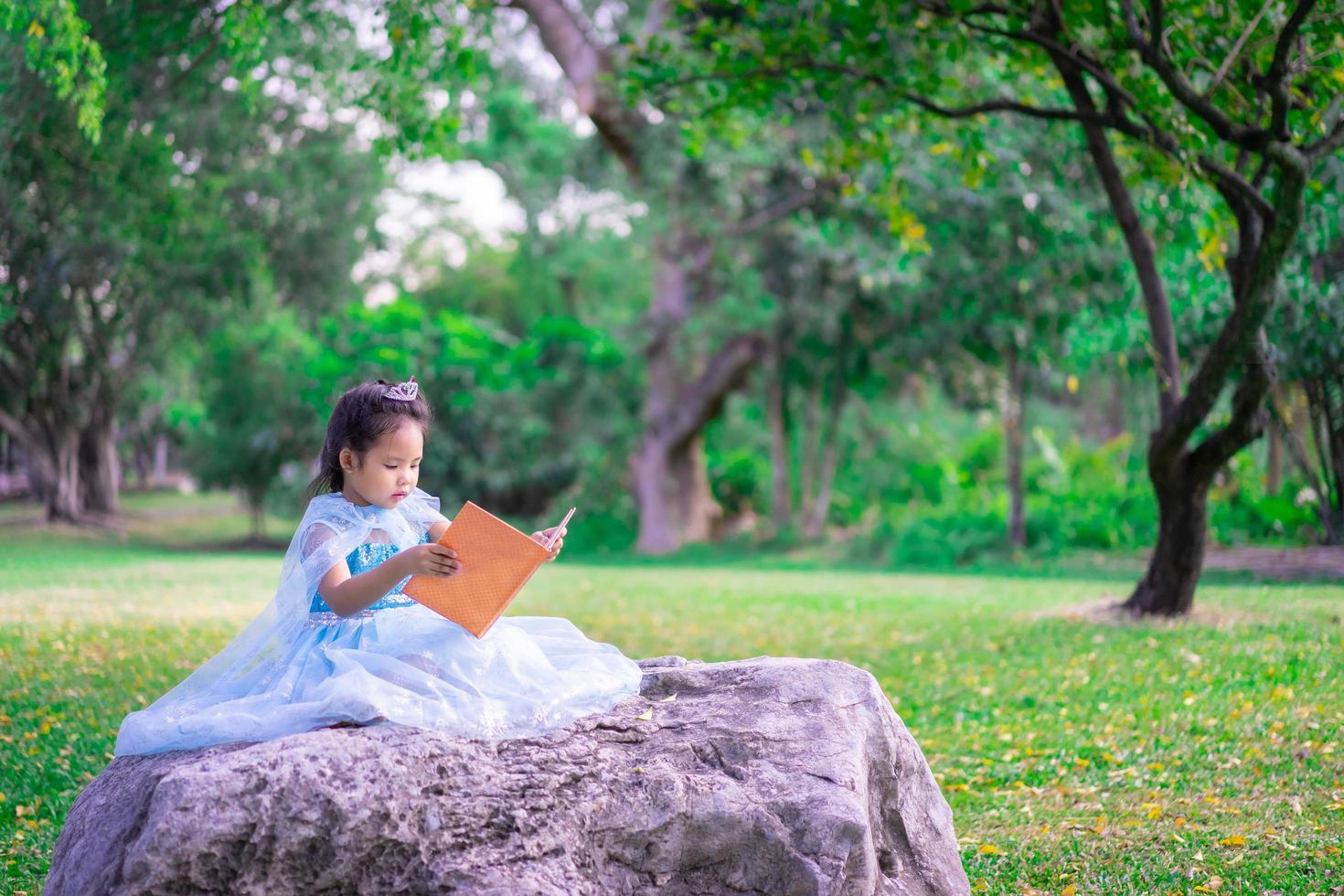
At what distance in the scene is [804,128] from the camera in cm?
1645

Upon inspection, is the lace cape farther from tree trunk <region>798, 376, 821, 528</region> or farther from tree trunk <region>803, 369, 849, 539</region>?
tree trunk <region>798, 376, 821, 528</region>

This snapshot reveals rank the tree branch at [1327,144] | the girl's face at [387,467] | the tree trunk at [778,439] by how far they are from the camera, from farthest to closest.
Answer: the tree trunk at [778,439] < the tree branch at [1327,144] < the girl's face at [387,467]

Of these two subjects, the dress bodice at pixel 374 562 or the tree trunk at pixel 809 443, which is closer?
the dress bodice at pixel 374 562

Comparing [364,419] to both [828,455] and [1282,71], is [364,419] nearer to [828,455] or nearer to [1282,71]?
[1282,71]

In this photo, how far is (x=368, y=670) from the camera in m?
3.60

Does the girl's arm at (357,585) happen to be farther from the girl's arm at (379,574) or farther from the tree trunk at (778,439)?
the tree trunk at (778,439)

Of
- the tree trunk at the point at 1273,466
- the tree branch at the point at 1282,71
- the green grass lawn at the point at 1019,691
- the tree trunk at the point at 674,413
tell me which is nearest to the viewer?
the green grass lawn at the point at 1019,691

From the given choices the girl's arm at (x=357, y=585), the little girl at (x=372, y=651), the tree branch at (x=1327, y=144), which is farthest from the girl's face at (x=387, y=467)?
the tree branch at (x=1327, y=144)

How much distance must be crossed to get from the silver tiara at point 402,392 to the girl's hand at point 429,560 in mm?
534

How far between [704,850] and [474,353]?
65.0 ft

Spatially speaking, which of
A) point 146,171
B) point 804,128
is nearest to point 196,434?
point 146,171

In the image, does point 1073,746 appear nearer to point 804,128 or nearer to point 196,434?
point 804,128

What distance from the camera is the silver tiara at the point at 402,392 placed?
3844 millimetres

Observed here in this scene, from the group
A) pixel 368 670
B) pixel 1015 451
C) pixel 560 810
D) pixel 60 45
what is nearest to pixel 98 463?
pixel 1015 451
